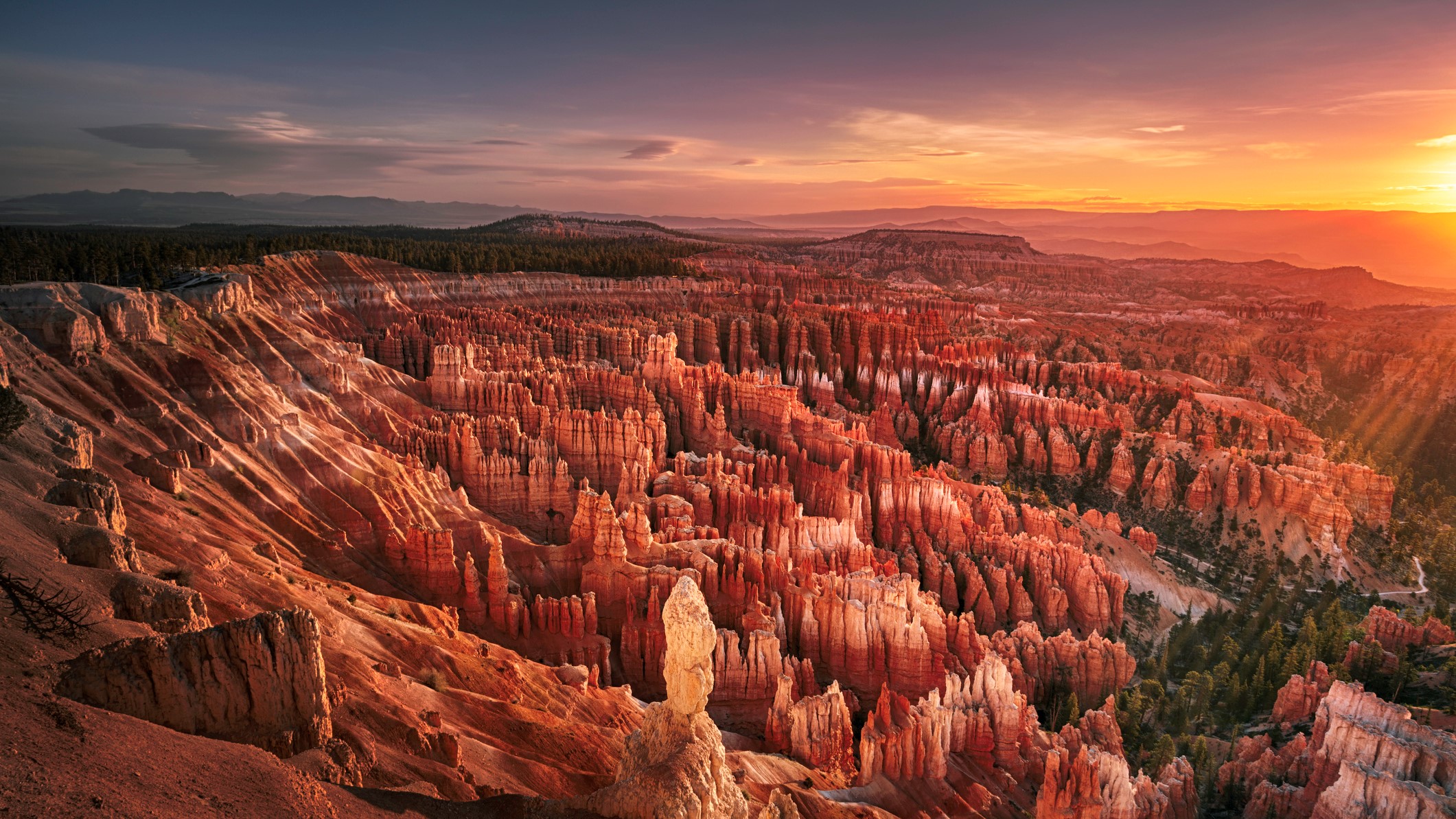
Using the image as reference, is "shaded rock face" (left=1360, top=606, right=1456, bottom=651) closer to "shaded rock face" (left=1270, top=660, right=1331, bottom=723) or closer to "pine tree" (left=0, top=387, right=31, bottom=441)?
"shaded rock face" (left=1270, top=660, right=1331, bottom=723)

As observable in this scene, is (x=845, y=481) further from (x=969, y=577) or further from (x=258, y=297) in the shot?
(x=258, y=297)

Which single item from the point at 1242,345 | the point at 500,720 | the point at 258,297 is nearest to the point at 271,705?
the point at 500,720

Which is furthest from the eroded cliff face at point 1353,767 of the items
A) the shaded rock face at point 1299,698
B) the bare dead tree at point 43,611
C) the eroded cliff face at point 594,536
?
the bare dead tree at point 43,611

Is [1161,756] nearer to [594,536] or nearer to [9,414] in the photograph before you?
[594,536]

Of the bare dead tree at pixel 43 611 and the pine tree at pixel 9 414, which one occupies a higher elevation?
the pine tree at pixel 9 414

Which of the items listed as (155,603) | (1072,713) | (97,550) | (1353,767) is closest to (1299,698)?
(1072,713)

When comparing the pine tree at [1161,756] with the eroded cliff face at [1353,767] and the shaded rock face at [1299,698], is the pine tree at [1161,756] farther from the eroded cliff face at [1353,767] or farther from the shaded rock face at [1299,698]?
the shaded rock face at [1299,698]
